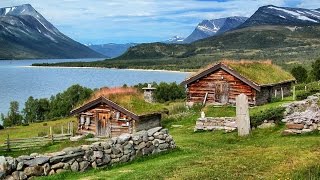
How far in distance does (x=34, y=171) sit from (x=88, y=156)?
2208 mm

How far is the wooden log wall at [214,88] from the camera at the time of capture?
44875mm

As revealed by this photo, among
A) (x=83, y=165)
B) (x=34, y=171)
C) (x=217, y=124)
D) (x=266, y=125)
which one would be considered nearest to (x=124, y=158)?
(x=83, y=165)

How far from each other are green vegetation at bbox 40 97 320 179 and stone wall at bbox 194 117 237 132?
547 centimetres

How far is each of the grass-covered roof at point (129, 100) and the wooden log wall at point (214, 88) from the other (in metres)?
9.02

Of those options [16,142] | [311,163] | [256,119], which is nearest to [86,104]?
[16,142]

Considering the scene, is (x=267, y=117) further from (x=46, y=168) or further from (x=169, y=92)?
(x=169, y=92)

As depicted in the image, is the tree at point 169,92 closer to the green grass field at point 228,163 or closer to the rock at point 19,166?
the green grass field at point 228,163

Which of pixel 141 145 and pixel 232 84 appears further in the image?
pixel 232 84

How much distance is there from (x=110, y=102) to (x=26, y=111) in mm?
67178

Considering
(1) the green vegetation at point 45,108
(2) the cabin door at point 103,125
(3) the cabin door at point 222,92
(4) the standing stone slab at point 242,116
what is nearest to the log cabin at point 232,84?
(3) the cabin door at point 222,92

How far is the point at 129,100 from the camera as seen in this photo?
A: 3844 cm

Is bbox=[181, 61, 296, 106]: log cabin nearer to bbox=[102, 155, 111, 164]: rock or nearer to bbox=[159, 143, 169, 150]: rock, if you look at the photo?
bbox=[159, 143, 169, 150]: rock

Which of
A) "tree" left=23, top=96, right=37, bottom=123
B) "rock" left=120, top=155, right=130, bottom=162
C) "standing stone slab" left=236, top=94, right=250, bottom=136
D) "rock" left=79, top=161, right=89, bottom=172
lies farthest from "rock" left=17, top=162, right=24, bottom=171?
"tree" left=23, top=96, right=37, bottom=123

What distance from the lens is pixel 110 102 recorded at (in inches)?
1494
